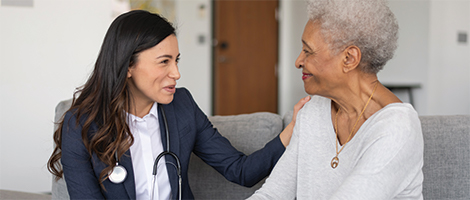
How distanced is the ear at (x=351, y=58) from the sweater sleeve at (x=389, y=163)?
0.18m

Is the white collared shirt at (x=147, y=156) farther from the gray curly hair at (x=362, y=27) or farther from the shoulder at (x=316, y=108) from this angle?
the gray curly hair at (x=362, y=27)

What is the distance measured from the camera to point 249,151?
1636mm

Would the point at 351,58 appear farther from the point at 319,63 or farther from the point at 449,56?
the point at 449,56

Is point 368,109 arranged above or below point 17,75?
above

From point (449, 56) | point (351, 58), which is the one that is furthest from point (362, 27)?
point (449, 56)

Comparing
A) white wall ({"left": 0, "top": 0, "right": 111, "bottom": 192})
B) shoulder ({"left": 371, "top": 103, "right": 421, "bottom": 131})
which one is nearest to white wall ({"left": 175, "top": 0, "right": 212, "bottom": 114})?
white wall ({"left": 0, "top": 0, "right": 111, "bottom": 192})

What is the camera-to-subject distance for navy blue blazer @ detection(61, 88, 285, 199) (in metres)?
1.26

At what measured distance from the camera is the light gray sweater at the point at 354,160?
39.4 inches

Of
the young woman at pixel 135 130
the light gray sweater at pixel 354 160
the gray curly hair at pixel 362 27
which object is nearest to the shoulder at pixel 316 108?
the light gray sweater at pixel 354 160

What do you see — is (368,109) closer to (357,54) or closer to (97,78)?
(357,54)

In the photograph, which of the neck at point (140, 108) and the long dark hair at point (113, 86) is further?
the neck at point (140, 108)

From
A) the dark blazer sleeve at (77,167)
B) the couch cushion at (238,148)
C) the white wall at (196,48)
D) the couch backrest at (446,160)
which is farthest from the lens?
the white wall at (196,48)

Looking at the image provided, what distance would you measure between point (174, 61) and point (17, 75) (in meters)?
1.92

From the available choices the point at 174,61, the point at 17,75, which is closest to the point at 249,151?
the point at 174,61
